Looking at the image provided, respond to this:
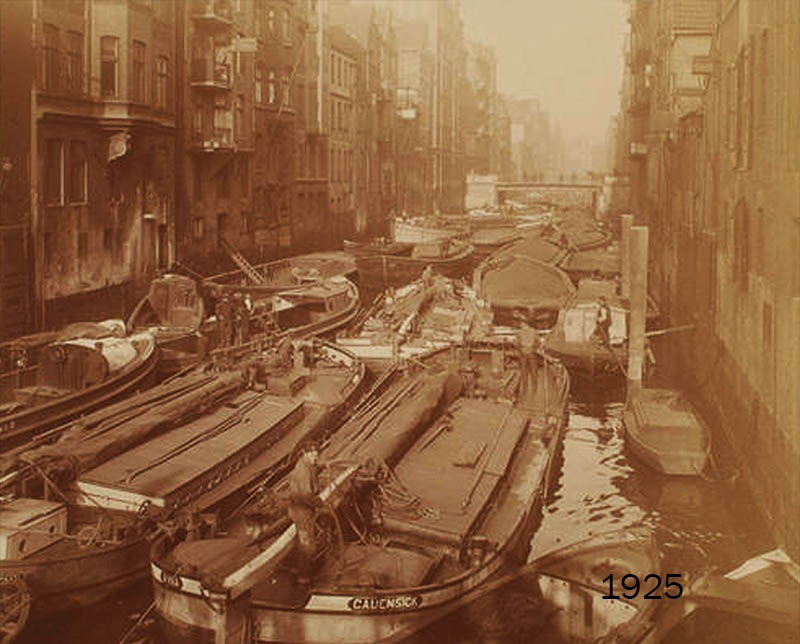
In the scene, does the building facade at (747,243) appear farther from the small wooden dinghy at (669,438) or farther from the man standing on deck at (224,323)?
the man standing on deck at (224,323)

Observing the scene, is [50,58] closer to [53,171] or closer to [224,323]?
[53,171]

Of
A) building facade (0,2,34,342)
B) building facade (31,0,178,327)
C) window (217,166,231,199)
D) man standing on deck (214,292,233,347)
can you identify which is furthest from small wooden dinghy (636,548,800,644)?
window (217,166,231,199)

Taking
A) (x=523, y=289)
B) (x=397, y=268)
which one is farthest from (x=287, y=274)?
(x=523, y=289)

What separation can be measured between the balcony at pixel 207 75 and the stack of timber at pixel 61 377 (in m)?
21.9

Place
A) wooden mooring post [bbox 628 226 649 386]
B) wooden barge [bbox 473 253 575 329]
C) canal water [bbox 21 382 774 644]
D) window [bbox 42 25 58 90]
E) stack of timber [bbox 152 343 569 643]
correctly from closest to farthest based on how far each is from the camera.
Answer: stack of timber [bbox 152 343 569 643] < canal water [bbox 21 382 774 644] < wooden mooring post [bbox 628 226 649 386] < window [bbox 42 25 58 90] < wooden barge [bbox 473 253 575 329]

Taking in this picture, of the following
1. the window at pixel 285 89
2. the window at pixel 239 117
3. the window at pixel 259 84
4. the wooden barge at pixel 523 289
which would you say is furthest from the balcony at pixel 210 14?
the wooden barge at pixel 523 289

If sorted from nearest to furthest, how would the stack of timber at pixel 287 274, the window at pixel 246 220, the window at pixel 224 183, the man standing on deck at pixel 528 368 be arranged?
the man standing on deck at pixel 528 368 < the stack of timber at pixel 287 274 < the window at pixel 224 183 < the window at pixel 246 220

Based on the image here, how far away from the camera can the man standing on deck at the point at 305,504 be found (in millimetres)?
13156

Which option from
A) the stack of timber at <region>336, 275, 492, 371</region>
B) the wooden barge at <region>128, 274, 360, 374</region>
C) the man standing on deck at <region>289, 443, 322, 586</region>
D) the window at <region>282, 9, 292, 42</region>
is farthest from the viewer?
the window at <region>282, 9, 292, 42</region>

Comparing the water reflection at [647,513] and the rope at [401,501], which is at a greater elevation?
the rope at [401,501]

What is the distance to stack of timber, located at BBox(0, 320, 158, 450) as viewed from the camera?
850 inches

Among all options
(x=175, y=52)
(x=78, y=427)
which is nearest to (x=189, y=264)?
(x=175, y=52)

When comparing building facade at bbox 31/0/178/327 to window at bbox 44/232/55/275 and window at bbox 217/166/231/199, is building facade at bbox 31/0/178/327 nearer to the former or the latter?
window at bbox 44/232/55/275

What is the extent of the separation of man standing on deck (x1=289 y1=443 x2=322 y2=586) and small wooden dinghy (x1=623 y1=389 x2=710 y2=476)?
11.7 meters
